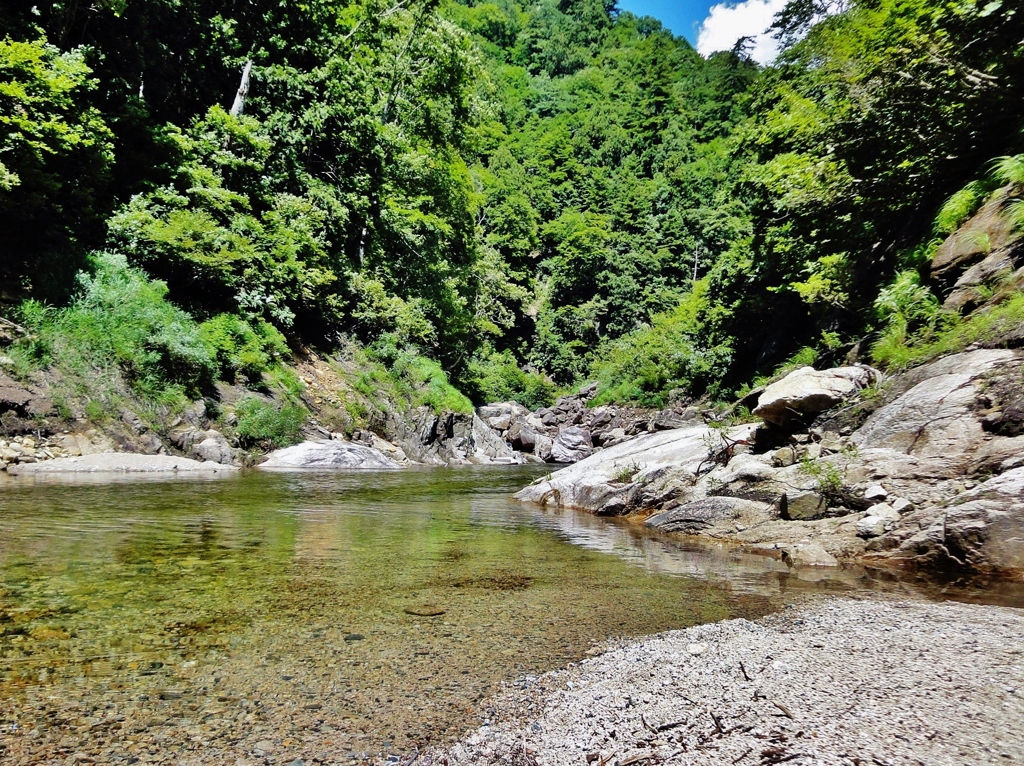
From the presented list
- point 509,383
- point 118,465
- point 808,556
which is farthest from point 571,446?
point 808,556

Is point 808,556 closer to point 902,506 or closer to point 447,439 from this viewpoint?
point 902,506

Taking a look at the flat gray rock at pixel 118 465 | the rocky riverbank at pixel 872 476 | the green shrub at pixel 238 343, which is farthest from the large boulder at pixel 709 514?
the green shrub at pixel 238 343

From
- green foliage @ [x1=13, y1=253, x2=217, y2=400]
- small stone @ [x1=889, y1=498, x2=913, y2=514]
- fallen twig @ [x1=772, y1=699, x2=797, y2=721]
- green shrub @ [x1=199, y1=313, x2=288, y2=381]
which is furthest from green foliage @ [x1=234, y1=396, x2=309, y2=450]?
fallen twig @ [x1=772, y1=699, x2=797, y2=721]

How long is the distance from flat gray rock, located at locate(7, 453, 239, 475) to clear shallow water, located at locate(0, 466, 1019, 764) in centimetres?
372

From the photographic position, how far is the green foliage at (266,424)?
15.4m

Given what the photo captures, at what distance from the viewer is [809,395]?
789 cm

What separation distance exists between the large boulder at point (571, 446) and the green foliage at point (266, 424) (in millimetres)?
13849

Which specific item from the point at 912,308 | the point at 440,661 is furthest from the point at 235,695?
the point at 912,308

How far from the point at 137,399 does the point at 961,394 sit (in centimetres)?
1557

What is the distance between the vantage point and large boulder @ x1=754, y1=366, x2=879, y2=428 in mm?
7852

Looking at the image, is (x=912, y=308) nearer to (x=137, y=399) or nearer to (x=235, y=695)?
(x=235, y=695)

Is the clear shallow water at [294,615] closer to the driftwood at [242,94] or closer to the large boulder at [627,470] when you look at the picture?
the large boulder at [627,470]

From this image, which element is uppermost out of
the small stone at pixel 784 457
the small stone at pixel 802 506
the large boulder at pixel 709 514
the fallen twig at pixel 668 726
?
the small stone at pixel 784 457

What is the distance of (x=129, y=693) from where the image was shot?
241 centimetres
